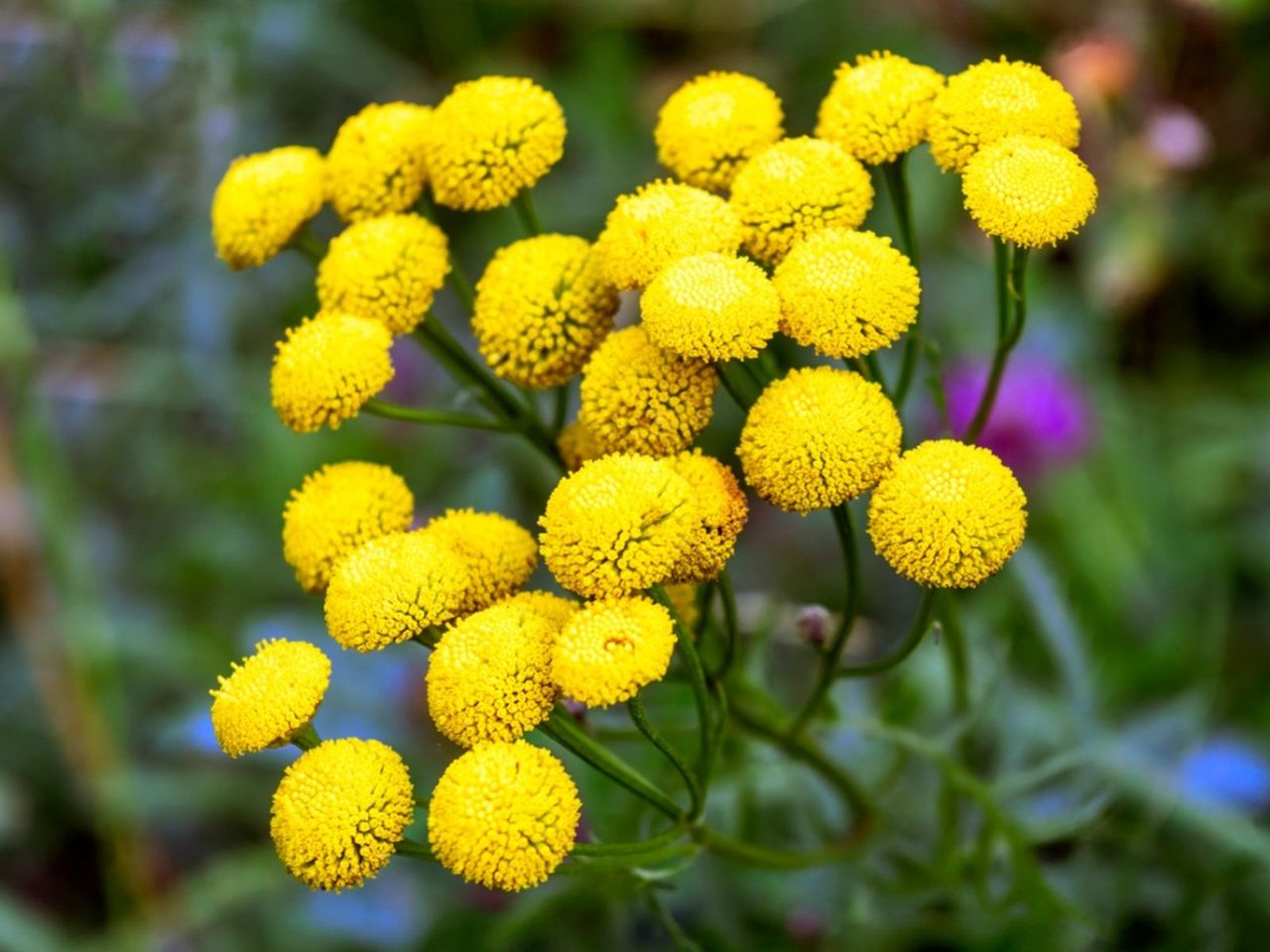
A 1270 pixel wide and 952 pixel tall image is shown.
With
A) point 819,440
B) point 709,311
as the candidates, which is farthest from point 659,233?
point 819,440

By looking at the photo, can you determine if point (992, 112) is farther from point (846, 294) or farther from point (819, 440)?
point (819, 440)

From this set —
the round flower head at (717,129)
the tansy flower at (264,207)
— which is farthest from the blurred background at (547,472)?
the round flower head at (717,129)

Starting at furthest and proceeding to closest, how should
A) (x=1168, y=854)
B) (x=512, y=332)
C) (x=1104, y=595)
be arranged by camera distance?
(x=1104, y=595) < (x=1168, y=854) < (x=512, y=332)

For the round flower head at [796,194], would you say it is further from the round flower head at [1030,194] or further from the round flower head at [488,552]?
the round flower head at [488,552]

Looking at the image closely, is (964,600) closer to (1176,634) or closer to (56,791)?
(1176,634)

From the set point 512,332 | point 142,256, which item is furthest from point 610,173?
point 512,332
